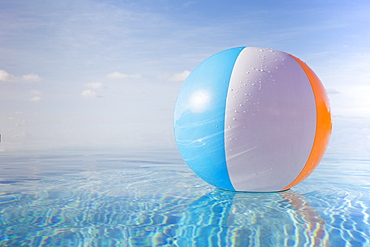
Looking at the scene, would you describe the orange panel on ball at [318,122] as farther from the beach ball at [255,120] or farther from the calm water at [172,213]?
the calm water at [172,213]

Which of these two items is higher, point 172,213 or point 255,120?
point 255,120

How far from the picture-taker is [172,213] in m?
3.79

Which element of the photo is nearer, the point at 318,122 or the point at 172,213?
the point at 172,213

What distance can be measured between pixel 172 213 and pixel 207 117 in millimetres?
1249

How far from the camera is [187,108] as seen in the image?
178 inches

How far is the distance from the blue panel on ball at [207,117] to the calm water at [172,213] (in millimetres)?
438

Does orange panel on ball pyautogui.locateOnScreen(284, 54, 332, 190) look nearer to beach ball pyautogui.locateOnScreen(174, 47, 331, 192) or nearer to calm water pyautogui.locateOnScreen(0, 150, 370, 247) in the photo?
beach ball pyautogui.locateOnScreen(174, 47, 331, 192)

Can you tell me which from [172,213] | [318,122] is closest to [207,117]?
[172,213]

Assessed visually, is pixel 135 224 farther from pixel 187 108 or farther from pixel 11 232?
pixel 187 108

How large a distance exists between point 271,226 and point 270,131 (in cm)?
119

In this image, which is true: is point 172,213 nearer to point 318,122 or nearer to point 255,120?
point 255,120

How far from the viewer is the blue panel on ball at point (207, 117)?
4.22m

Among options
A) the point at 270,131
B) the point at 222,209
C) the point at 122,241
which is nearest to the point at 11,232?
the point at 122,241

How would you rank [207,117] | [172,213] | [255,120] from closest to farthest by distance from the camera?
[172,213] → [255,120] → [207,117]
